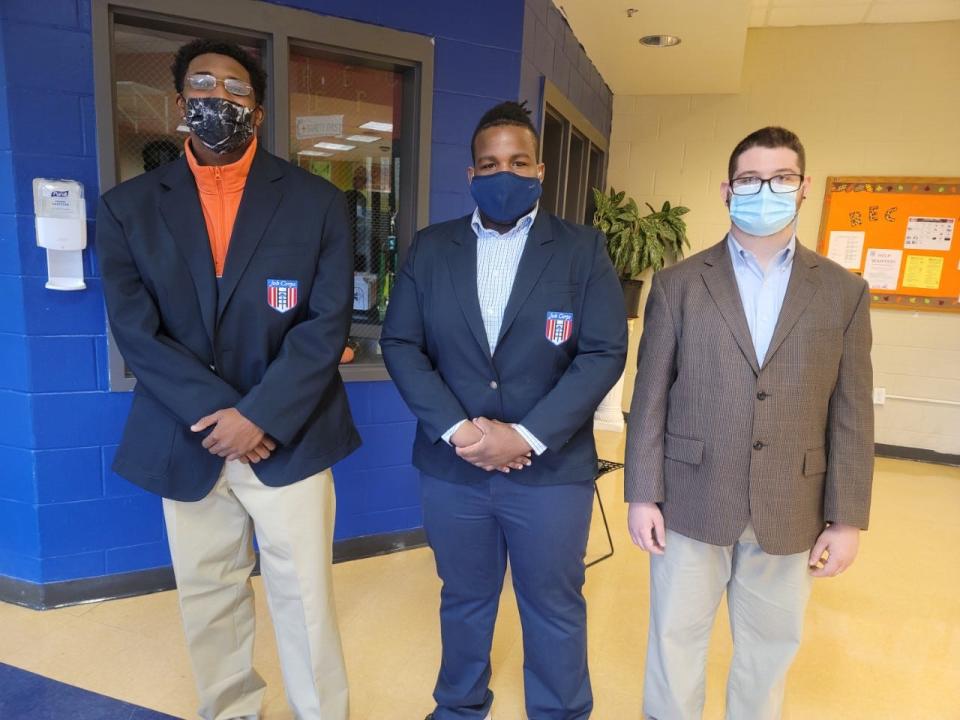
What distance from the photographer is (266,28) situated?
2377 mm

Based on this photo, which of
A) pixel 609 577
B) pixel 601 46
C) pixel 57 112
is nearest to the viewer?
pixel 57 112

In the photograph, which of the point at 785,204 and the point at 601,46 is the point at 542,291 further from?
the point at 601,46

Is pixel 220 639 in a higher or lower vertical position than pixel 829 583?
higher

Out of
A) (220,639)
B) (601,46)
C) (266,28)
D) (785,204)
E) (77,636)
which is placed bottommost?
(77,636)

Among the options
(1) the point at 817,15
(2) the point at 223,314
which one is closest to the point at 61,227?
(2) the point at 223,314

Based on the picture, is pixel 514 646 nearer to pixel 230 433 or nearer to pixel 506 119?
pixel 230 433

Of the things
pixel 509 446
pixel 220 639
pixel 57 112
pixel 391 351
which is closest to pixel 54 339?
pixel 57 112

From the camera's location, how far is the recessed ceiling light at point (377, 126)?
279cm

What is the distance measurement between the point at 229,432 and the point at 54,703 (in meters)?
1.17

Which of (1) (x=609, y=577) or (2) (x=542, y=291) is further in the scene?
(1) (x=609, y=577)

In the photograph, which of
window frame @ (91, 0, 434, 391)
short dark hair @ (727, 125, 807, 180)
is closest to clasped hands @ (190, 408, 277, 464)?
window frame @ (91, 0, 434, 391)

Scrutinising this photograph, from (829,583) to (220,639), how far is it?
8.63 feet

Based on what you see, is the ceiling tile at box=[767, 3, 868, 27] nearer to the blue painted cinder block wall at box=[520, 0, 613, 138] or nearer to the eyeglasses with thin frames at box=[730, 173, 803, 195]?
the blue painted cinder block wall at box=[520, 0, 613, 138]

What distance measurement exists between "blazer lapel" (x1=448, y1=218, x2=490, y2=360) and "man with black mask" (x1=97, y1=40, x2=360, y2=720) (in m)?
0.29
